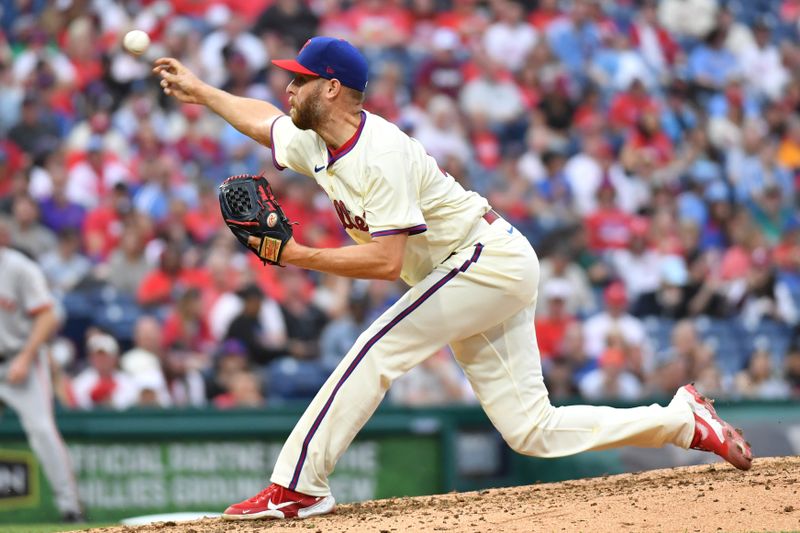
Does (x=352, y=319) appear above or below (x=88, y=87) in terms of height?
below

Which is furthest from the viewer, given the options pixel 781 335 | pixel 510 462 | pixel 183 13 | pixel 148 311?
pixel 183 13

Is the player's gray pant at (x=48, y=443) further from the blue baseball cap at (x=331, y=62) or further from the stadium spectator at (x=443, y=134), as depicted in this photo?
the stadium spectator at (x=443, y=134)

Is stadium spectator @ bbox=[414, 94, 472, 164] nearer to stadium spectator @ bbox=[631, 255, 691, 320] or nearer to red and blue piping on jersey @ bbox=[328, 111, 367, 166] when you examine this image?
stadium spectator @ bbox=[631, 255, 691, 320]

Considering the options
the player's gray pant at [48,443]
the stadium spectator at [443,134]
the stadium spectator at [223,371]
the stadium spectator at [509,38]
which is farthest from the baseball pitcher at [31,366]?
the stadium spectator at [509,38]

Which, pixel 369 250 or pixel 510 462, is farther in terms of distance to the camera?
pixel 510 462

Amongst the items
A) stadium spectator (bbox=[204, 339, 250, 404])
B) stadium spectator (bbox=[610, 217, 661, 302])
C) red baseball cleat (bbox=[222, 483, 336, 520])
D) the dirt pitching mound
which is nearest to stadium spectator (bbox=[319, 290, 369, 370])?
stadium spectator (bbox=[204, 339, 250, 404])

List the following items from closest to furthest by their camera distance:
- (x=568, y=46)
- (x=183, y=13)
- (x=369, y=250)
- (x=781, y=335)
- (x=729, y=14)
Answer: (x=369, y=250), (x=781, y=335), (x=183, y=13), (x=568, y=46), (x=729, y=14)

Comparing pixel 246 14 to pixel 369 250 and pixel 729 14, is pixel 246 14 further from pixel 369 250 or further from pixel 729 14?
pixel 369 250

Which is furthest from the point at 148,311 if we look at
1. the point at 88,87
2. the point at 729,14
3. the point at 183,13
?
the point at 729,14
